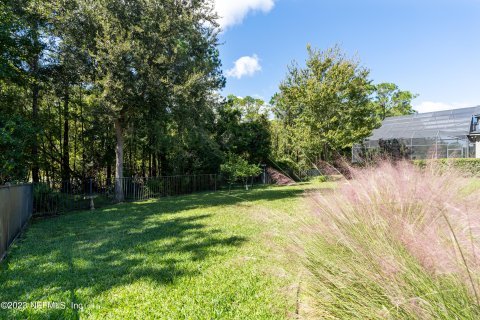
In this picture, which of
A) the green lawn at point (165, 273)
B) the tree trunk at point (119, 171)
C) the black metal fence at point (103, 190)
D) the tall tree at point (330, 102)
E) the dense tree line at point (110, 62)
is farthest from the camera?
the tall tree at point (330, 102)

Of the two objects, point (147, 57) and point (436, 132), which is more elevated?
point (147, 57)

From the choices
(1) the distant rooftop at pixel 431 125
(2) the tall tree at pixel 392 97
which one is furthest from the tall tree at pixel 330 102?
(2) the tall tree at pixel 392 97

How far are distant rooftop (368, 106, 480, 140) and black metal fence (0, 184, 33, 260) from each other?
24.3 meters

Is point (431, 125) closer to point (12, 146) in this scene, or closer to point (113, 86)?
point (113, 86)

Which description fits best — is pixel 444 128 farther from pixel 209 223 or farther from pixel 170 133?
pixel 209 223

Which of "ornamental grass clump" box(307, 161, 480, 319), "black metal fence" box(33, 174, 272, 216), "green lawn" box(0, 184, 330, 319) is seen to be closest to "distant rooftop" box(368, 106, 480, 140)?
"black metal fence" box(33, 174, 272, 216)

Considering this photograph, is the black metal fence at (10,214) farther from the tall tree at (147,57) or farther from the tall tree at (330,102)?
the tall tree at (330,102)

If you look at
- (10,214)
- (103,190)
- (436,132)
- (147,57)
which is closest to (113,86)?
(147,57)

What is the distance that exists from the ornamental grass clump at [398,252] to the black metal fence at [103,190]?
9.67 meters

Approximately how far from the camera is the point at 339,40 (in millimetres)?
18547

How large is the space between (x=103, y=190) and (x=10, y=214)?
7049 mm

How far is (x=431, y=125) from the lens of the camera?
2462 centimetres

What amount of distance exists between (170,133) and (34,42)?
763cm

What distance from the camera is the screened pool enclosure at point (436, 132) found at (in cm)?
2103
